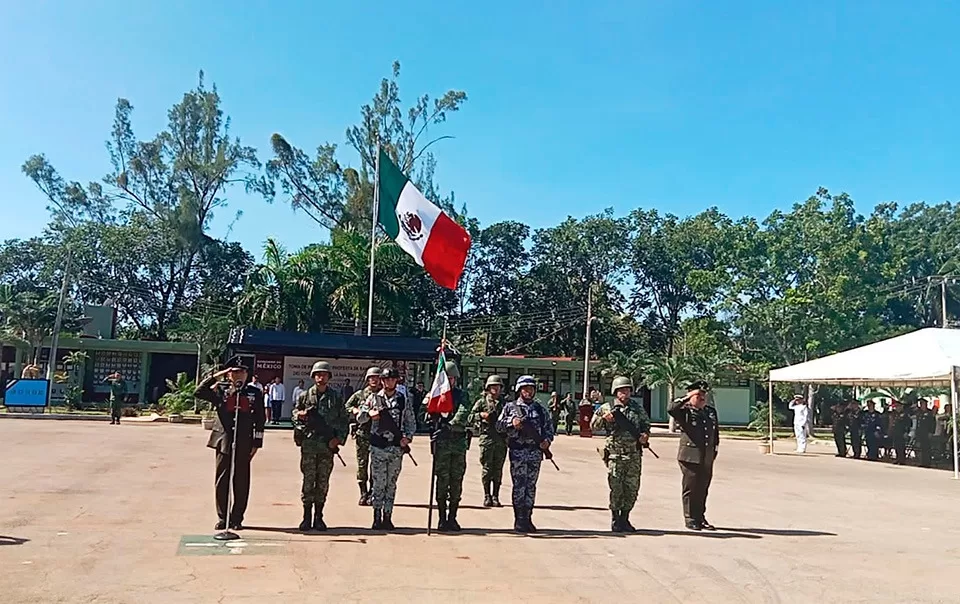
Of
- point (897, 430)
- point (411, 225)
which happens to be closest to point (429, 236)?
point (411, 225)

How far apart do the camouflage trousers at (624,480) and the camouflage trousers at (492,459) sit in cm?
249

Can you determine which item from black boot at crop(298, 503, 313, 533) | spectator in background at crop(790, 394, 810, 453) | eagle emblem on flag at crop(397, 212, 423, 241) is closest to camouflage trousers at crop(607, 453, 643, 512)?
black boot at crop(298, 503, 313, 533)

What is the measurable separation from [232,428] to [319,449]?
912 mm

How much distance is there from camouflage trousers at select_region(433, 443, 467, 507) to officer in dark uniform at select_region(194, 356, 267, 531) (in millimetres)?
1993

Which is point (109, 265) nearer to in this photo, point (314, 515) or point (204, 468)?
point (204, 468)

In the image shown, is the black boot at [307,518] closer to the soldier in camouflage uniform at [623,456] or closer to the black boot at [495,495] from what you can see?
the soldier in camouflage uniform at [623,456]

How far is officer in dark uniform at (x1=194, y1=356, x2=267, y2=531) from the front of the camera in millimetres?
8938

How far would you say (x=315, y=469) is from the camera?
9211 millimetres

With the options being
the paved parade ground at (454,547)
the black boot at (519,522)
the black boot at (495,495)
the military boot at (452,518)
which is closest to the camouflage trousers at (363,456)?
the paved parade ground at (454,547)

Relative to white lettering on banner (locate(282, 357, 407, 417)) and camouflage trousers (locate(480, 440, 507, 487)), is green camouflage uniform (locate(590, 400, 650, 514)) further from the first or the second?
white lettering on banner (locate(282, 357, 407, 417))

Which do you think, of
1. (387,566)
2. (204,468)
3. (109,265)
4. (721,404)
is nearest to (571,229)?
(721,404)

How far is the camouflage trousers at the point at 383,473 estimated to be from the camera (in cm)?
939

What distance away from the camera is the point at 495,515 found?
36.4 ft

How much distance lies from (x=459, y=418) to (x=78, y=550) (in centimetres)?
411
